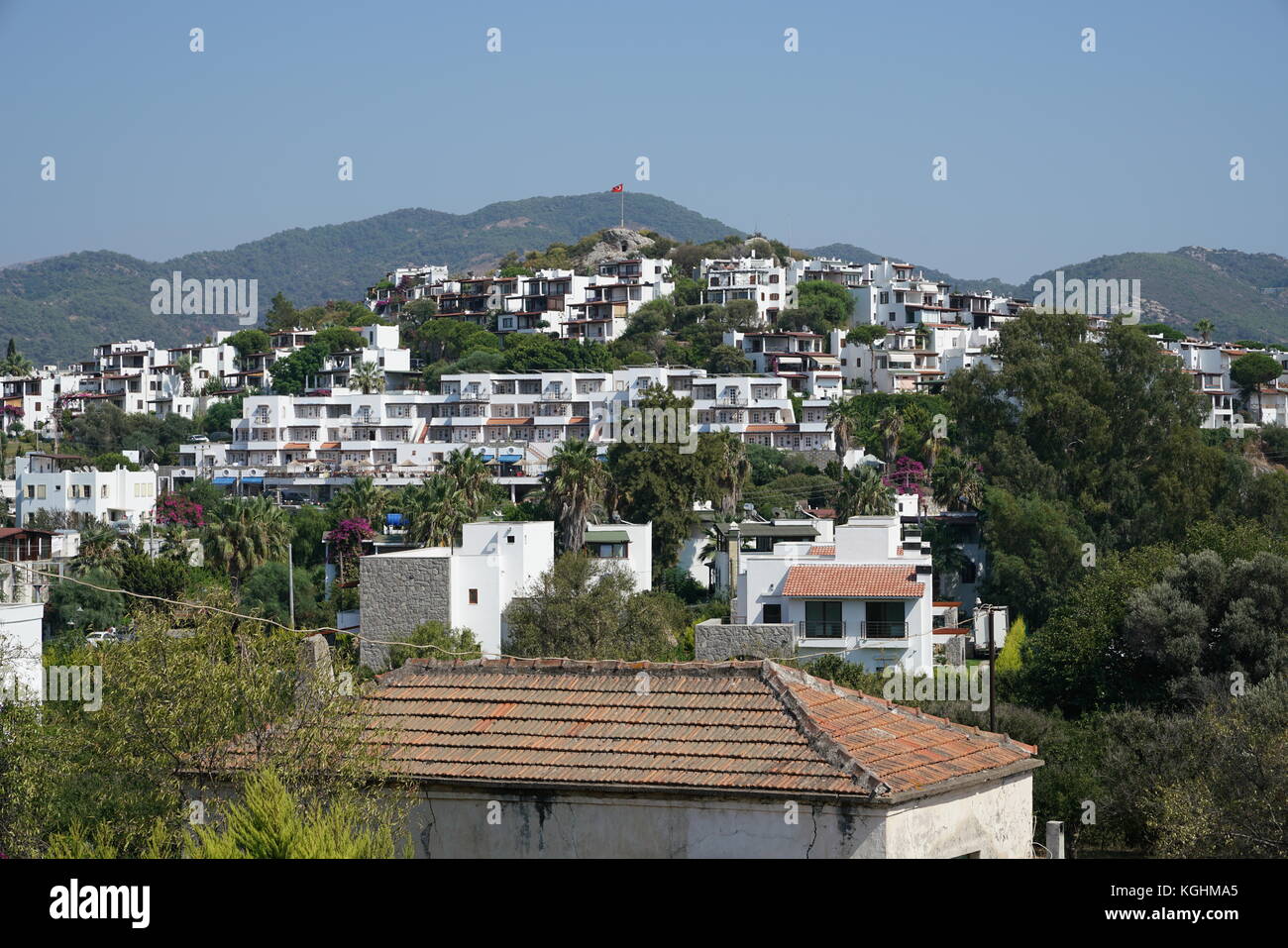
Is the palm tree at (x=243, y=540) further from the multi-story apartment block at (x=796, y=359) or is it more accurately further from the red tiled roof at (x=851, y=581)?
the multi-story apartment block at (x=796, y=359)

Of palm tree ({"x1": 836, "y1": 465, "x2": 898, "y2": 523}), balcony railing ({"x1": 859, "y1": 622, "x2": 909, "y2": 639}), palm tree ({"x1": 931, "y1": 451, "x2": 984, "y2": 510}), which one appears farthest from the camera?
palm tree ({"x1": 931, "y1": 451, "x2": 984, "y2": 510})

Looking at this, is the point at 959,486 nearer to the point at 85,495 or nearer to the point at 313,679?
the point at 85,495

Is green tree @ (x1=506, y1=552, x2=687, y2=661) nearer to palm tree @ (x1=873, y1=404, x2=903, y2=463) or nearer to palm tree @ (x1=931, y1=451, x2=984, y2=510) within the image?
palm tree @ (x1=931, y1=451, x2=984, y2=510)

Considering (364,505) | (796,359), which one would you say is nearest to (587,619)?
(364,505)

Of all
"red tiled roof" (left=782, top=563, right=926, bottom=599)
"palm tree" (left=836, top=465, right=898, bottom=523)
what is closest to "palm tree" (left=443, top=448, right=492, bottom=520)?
"palm tree" (left=836, top=465, right=898, bottom=523)

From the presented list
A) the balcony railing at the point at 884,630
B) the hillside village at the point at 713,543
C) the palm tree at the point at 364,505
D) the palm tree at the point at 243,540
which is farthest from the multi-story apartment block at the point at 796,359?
the balcony railing at the point at 884,630
